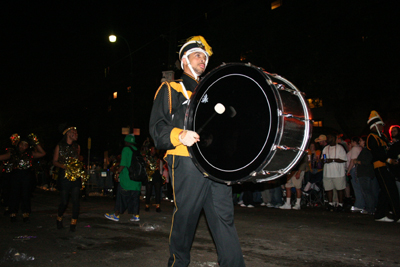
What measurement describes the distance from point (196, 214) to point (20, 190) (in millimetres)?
6654

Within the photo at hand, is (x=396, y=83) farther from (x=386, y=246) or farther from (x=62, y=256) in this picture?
(x=62, y=256)

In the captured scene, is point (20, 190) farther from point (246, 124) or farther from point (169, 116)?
point (246, 124)

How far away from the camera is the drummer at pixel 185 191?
3.14 metres

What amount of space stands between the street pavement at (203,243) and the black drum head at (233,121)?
193cm

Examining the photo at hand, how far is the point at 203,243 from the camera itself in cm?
556

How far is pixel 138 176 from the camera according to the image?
311 inches

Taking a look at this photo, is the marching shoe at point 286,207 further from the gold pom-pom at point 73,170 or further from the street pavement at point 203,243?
the gold pom-pom at point 73,170

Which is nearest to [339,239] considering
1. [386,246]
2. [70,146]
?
[386,246]

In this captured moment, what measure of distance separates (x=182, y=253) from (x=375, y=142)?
6.37 m

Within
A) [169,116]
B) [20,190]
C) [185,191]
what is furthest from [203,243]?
[20,190]

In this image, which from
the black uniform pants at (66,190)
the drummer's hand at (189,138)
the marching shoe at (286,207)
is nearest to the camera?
the drummer's hand at (189,138)

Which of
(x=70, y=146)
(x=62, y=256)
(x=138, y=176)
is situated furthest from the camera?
(x=138, y=176)

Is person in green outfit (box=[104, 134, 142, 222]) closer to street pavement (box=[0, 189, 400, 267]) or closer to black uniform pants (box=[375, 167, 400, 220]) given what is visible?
street pavement (box=[0, 189, 400, 267])

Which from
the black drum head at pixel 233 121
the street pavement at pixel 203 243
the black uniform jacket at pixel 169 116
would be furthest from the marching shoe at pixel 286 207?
the black drum head at pixel 233 121
